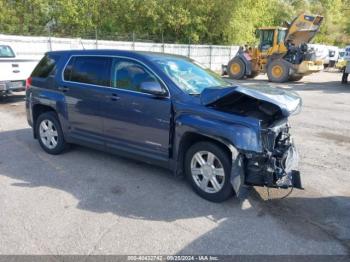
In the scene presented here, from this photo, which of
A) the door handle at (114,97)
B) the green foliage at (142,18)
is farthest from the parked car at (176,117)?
the green foliage at (142,18)

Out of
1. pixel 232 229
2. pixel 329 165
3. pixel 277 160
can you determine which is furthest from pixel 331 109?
pixel 232 229

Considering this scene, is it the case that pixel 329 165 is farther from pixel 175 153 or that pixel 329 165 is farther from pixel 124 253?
pixel 124 253

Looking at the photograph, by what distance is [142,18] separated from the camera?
1120 inches

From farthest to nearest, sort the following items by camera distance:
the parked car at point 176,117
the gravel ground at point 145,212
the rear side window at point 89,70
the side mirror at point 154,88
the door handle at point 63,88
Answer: the door handle at point 63,88 → the rear side window at point 89,70 → the side mirror at point 154,88 → the parked car at point 176,117 → the gravel ground at point 145,212

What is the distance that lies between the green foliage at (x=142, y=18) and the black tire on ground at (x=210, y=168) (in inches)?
928

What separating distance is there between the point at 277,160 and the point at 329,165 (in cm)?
204

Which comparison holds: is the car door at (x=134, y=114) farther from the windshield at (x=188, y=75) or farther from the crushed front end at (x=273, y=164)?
the crushed front end at (x=273, y=164)

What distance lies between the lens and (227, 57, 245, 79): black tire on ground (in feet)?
65.3

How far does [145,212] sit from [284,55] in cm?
1714

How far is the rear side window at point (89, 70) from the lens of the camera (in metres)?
4.96

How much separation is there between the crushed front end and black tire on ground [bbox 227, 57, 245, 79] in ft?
53.5

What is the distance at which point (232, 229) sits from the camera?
355cm

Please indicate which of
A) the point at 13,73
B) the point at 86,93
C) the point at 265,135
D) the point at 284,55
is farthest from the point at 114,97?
the point at 284,55

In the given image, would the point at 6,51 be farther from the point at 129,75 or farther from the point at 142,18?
the point at 142,18
